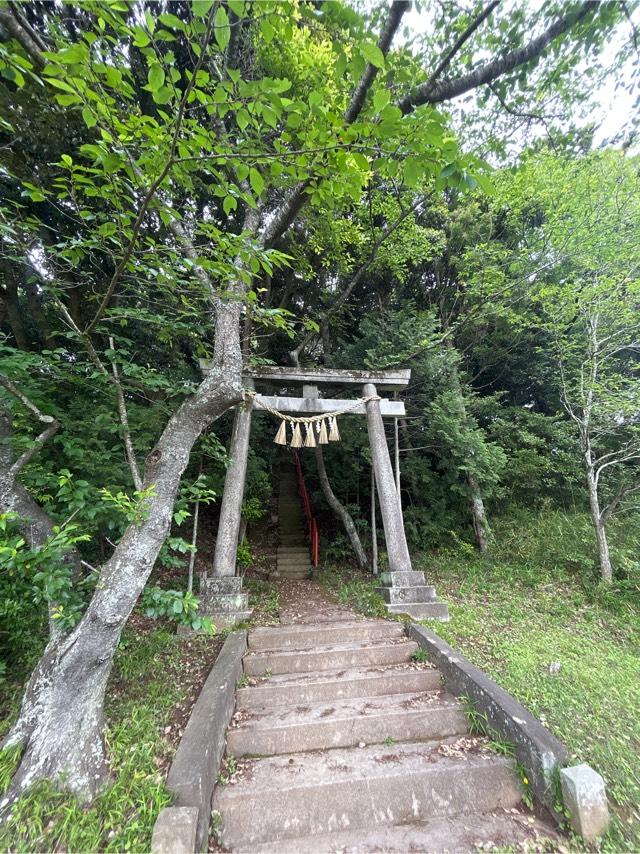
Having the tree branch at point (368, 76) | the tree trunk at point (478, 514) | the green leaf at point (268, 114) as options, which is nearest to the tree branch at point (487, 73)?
the tree branch at point (368, 76)

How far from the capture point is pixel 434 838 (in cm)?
200

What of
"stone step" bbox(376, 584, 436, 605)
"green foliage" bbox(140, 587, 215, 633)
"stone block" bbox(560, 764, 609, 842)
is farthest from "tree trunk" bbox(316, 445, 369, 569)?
"stone block" bbox(560, 764, 609, 842)

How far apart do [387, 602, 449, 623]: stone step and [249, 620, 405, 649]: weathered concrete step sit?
441 mm

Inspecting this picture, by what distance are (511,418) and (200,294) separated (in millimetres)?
7891

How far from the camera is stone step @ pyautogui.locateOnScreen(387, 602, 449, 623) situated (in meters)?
4.42

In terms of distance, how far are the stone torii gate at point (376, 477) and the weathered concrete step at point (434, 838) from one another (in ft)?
7.48

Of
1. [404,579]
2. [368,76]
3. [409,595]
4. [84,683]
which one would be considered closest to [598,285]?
[368,76]

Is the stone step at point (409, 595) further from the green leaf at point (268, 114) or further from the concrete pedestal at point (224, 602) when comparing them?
the green leaf at point (268, 114)

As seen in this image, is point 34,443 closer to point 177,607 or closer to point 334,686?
point 177,607

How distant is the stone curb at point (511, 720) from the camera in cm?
219

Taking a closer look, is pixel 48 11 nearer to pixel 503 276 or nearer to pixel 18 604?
pixel 18 604

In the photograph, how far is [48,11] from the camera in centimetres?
384

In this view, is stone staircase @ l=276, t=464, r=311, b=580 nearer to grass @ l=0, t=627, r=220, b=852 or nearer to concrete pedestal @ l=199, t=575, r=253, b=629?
concrete pedestal @ l=199, t=575, r=253, b=629

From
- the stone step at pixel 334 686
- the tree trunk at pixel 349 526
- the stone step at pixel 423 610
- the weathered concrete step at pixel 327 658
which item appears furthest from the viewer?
the tree trunk at pixel 349 526
